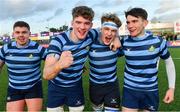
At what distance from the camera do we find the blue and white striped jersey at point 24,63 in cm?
723

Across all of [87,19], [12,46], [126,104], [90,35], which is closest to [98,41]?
[90,35]

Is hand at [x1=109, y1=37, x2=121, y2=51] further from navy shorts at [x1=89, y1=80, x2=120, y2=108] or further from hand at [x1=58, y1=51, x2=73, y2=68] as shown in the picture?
hand at [x1=58, y1=51, x2=73, y2=68]

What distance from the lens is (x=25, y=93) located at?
Answer: 739 centimetres

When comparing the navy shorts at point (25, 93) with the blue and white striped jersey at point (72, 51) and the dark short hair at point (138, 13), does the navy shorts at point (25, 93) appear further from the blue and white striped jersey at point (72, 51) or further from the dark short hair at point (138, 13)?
the dark short hair at point (138, 13)

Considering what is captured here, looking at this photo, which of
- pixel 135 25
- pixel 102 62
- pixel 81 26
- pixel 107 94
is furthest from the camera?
pixel 107 94

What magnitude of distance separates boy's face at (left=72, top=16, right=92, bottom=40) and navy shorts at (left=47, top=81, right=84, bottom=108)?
983mm

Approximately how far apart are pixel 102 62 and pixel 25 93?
1.70 m

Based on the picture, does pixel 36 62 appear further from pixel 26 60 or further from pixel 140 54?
pixel 140 54

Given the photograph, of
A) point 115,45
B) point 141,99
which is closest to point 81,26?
point 115,45

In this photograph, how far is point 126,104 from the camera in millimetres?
6543

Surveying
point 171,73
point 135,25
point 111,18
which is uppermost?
point 111,18

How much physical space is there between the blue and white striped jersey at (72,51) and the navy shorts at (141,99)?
0.87 meters

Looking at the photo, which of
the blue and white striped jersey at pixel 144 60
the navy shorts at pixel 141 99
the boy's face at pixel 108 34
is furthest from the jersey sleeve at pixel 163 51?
the boy's face at pixel 108 34

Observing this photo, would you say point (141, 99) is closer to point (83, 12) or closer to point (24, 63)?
point (83, 12)
